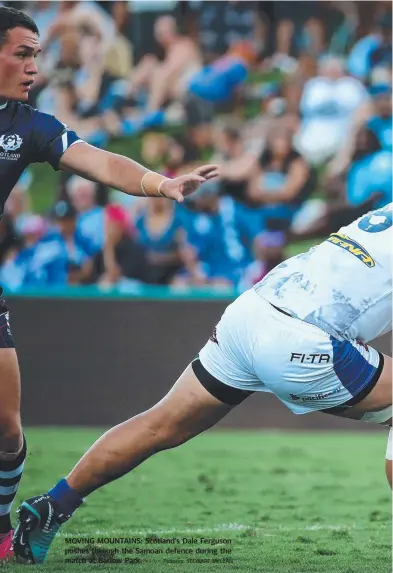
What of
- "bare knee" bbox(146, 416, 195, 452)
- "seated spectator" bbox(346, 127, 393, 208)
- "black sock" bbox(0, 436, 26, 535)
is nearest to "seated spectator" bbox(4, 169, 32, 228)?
"seated spectator" bbox(346, 127, 393, 208)

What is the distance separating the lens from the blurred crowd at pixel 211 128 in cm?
1056

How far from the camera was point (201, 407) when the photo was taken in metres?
4.63

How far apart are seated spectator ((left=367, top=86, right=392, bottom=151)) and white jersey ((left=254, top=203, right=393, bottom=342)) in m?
6.19

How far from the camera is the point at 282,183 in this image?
10773 mm

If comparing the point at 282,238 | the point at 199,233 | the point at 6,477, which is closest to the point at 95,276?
the point at 199,233

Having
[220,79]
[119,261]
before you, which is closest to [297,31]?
[220,79]

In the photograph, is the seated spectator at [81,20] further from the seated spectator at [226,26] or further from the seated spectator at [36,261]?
the seated spectator at [36,261]

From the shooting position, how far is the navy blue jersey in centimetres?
489

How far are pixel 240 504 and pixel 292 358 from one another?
8.26ft

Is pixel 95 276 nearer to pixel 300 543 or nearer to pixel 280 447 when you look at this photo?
pixel 280 447

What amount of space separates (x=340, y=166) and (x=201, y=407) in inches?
260

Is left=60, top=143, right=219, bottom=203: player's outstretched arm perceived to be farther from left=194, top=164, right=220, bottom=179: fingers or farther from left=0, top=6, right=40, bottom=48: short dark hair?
left=0, top=6, right=40, bottom=48: short dark hair

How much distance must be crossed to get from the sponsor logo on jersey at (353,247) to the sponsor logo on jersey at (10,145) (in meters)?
1.49

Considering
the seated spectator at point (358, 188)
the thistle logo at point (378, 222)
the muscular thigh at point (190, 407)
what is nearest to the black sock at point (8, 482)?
the muscular thigh at point (190, 407)
